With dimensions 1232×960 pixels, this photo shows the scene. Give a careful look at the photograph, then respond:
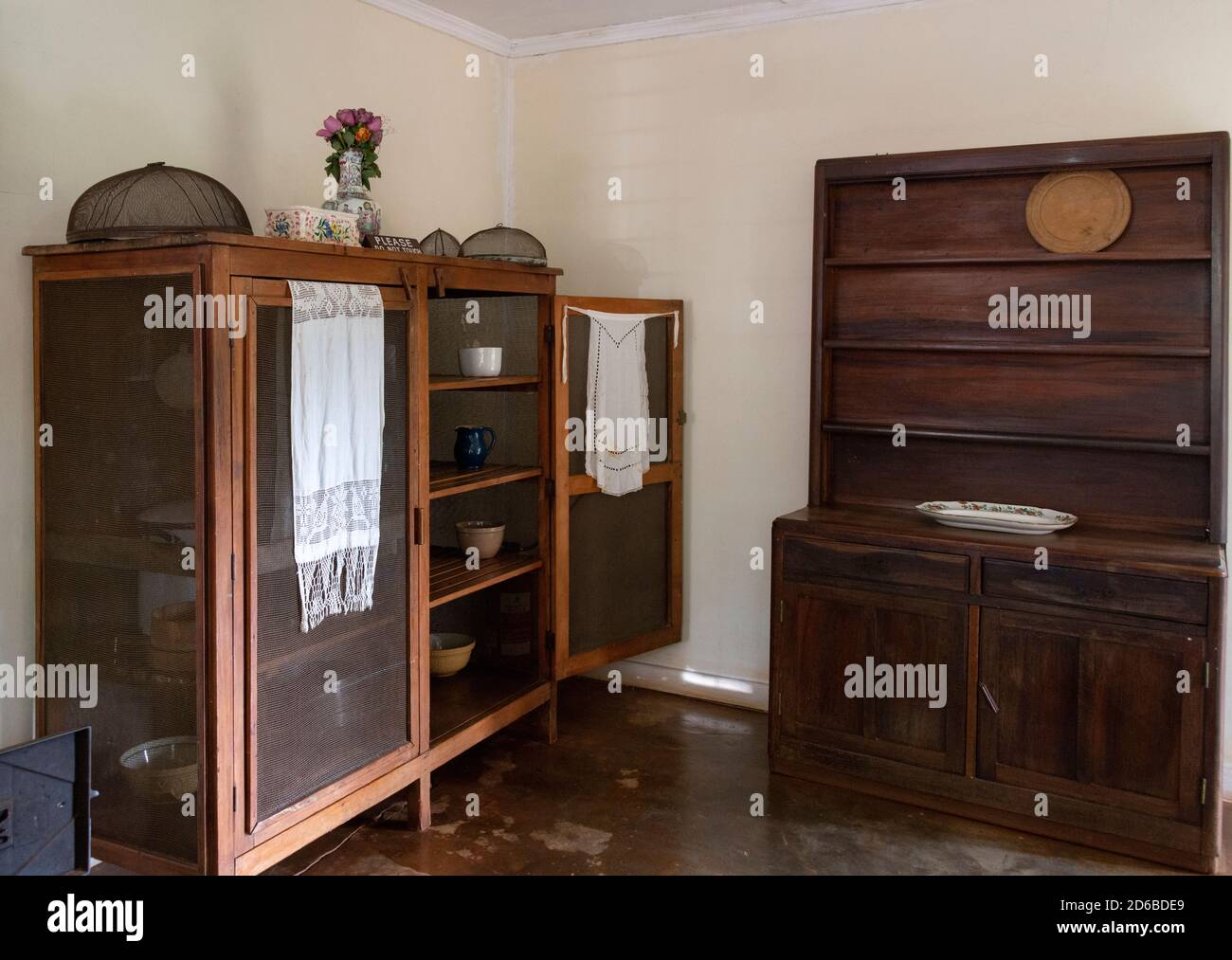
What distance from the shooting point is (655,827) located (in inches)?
128

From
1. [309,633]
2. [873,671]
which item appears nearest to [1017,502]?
[873,671]

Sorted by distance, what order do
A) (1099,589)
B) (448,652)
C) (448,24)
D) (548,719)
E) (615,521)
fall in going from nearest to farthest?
(1099,589), (448,652), (548,719), (615,521), (448,24)

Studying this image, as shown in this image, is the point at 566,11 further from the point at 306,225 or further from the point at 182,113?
the point at 306,225

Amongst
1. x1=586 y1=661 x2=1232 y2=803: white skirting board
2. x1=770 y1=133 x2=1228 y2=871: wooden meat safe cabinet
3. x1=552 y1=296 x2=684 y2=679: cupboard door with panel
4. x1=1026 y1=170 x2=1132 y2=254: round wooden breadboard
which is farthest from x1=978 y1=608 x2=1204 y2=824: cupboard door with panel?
x1=552 y1=296 x2=684 y2=679: cupboard door with panel

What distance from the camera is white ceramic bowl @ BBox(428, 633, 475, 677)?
3.74 meters

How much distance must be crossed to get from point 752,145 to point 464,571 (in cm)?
206

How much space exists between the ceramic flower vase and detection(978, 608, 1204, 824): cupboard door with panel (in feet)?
7.33

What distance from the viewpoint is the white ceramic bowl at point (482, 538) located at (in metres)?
3.69

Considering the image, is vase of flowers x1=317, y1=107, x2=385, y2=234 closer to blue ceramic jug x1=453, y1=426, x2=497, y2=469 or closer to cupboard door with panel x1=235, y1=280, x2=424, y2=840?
cupboard door with panel x1=235, y1=280, x2=424, y2=840

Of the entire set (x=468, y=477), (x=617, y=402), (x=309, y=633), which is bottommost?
(x=309, y=633)

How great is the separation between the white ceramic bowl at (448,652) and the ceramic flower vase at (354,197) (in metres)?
1.48

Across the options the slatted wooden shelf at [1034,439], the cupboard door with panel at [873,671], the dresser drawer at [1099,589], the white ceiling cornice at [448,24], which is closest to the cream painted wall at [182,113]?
the white ceiling cornice at [448,24]
